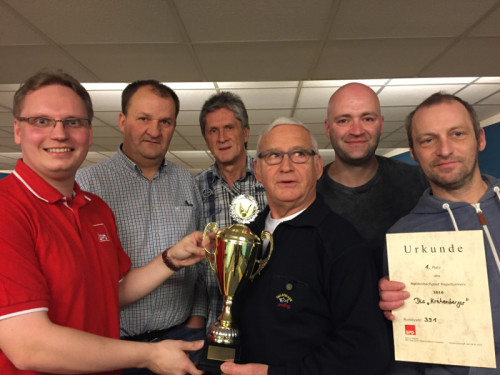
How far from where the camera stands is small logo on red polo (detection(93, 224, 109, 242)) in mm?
1343

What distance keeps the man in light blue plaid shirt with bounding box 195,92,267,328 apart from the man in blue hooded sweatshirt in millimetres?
1056

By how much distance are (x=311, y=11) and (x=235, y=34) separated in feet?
2.48

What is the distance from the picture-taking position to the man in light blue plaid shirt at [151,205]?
1796 millimetres

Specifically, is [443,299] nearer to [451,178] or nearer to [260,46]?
[451,178]

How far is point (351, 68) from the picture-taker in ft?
13.5

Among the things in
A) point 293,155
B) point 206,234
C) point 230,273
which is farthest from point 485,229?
point 206,234

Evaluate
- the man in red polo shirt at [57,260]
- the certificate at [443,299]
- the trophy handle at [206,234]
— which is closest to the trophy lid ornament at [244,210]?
the trophy handle at [206,234]

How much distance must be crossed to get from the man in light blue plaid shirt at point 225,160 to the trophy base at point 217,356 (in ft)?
3.28

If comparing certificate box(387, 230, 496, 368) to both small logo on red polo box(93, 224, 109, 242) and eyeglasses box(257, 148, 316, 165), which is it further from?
small logo on red polo box(93, 224, 109, 242)

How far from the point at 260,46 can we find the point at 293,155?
8.33ft

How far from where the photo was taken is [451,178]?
129 centimetres

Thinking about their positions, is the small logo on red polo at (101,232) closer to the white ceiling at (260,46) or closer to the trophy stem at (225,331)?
the trophy stem at (225,331)

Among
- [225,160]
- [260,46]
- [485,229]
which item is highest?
[260,46]

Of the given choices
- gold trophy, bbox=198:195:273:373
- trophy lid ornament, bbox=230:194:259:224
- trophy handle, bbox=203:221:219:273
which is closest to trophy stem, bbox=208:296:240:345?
gold trophy, bbox=198:195:273:373
